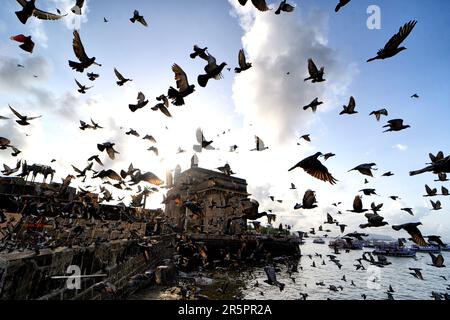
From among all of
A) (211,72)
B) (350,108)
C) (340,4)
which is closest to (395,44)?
(340,4)

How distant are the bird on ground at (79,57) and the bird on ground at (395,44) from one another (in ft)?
18.7

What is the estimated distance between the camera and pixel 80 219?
1095 centimetres

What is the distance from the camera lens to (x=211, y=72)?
5070mm

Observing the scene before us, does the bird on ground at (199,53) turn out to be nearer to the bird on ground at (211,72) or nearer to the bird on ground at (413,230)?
the bird on ground at (211,72)

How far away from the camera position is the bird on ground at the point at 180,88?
509 centimetres

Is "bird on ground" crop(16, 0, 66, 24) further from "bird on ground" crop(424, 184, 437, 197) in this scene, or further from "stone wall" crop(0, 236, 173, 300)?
"bird on ground" crop(424, 184, 437, 197)

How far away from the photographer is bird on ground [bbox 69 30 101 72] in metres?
4.36

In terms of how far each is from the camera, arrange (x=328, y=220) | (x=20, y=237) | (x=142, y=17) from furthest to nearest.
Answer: (x=328, y=220)
(x=20, y=237)
(x=142, y=17)

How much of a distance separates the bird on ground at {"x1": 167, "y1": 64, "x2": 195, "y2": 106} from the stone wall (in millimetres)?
4005

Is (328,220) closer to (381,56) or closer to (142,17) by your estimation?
(381,56)

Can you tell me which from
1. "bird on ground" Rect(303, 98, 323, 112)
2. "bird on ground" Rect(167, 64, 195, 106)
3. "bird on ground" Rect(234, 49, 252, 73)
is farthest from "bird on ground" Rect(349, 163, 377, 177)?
"bird on ground" Rect(167, 64, 195, 106)
